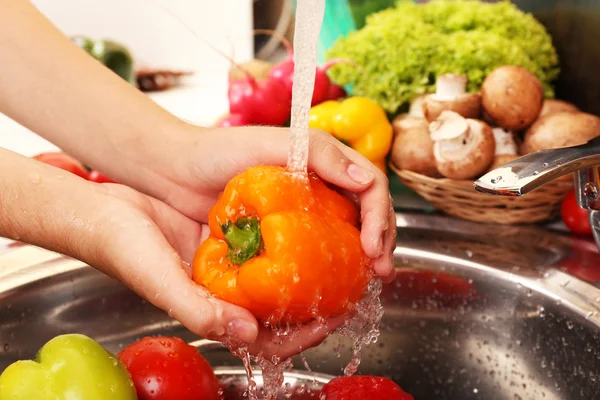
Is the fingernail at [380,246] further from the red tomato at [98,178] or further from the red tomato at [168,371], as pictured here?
the red tomato at [98,178]

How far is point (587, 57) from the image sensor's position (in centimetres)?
133

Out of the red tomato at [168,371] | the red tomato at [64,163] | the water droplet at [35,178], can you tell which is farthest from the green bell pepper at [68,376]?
the red tomato at [64,163]

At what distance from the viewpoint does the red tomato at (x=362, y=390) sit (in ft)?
2.69

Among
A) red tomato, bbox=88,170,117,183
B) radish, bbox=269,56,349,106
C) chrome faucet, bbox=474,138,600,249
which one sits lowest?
red tomato, bbox=88,170,117,183

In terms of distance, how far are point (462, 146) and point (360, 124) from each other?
27cm

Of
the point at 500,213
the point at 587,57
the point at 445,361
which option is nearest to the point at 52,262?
the point at 445,361

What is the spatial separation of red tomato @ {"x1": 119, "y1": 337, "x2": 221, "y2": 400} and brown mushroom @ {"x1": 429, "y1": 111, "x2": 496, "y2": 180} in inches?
20.6

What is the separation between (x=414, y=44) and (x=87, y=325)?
82 cm

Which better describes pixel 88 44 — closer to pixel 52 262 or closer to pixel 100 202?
pixel 52 262

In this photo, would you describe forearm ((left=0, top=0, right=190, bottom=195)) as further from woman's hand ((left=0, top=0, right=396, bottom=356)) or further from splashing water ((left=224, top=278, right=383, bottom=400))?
splashing water ((left=224, top=278, right=383, bottom=400))

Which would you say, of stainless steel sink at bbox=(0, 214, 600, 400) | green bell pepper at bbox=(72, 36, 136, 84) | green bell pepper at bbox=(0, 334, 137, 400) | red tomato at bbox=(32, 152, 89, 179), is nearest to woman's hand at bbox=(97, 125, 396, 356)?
green bell pepper at bbox=(0, 334, 137, 400)

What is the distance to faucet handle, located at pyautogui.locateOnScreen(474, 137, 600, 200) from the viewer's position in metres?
0.65

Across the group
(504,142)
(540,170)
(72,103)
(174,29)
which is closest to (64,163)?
(72,103)

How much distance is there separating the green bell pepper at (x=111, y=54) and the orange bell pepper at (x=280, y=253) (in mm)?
1520
